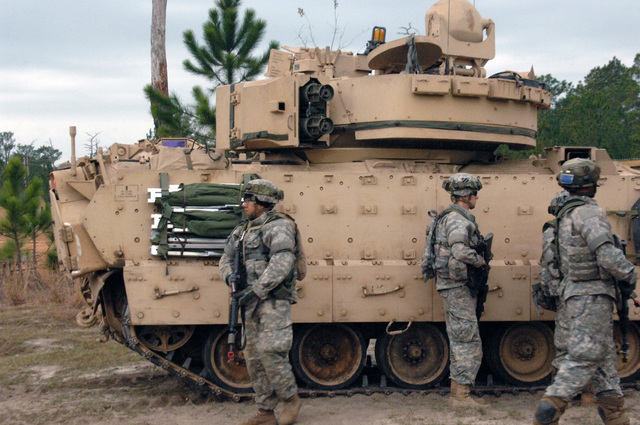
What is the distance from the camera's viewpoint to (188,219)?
23.9 ft

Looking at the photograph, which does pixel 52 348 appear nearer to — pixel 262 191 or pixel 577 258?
pixel 262 191

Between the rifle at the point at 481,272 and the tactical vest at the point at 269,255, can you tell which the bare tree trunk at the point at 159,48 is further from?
the rifle at the point at 481,272

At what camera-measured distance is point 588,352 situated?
221 inches

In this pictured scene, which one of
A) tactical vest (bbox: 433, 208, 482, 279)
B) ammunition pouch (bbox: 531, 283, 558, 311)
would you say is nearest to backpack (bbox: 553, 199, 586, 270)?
ammunition pouch (bbox: 531, 283, 558, 311)

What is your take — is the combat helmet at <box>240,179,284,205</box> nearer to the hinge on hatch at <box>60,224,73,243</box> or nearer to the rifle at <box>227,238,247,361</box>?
the rifle at <box>227,238,247,361</box>

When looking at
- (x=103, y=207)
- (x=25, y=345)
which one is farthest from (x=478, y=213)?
(x=25, y=345)

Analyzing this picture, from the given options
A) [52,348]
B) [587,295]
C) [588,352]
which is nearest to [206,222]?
[587,295]

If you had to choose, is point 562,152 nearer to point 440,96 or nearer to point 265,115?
point 440,96

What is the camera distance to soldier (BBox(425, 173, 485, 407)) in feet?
22.7

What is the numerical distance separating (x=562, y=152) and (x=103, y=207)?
16.8 ft

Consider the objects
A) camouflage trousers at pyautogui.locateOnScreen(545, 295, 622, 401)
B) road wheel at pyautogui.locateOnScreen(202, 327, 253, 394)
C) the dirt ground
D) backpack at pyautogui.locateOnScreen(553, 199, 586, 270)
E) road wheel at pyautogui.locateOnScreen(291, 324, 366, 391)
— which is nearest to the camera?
camouflage trousers at pyautogui.locateOnScreen(545, 295, 622, 401)

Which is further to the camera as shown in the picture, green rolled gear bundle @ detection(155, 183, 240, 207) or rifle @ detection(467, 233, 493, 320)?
green rolled gear bundle @ detection(155, 183, 240, 207)

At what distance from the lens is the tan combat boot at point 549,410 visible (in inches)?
215

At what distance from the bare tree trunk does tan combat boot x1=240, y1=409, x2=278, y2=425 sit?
1235cm
